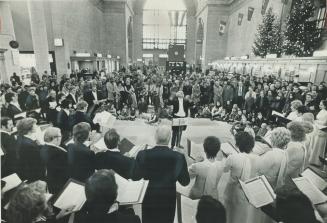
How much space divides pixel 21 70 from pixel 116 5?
16664mm

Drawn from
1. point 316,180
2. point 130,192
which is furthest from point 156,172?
point 316,180

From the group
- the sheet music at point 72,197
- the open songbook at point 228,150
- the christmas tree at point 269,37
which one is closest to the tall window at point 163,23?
the christmas tree at point 269,37

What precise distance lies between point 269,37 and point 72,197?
53.6 feet

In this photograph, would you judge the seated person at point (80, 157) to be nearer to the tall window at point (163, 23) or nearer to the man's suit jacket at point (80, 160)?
the man's suit jacket at point (80, 160)

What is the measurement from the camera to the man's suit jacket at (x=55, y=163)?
Answer: 9.26ft

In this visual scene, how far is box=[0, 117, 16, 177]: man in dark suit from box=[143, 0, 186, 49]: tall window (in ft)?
126

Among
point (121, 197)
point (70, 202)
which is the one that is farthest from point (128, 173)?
point (70, 202)

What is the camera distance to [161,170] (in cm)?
257

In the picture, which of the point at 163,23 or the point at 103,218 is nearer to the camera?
the point at 103,218

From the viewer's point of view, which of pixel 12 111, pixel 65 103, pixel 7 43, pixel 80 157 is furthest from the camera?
pixel 7 43

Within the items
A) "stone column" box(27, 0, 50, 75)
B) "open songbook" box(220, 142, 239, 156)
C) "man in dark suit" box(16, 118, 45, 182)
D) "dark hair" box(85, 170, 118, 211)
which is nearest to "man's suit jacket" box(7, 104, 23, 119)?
"man in dark suit" box(16, 118, 45, 182)

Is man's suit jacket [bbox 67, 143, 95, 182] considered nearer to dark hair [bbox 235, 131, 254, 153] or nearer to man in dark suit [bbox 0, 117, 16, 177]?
man in dark suit [bbox 0, 117, 16, 177]

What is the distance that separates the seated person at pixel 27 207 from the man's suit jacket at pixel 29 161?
1366 millimetres

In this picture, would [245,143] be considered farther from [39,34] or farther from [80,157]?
[39,34]
